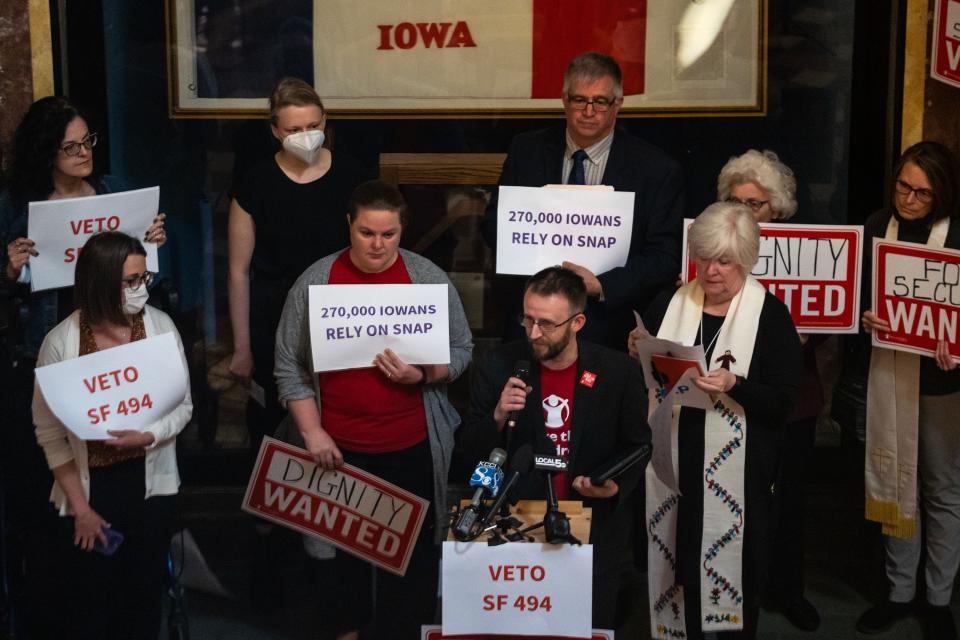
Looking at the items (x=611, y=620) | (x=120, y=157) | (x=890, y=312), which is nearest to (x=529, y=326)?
(x=611, y=620)

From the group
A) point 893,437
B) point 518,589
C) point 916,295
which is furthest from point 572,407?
point 893,437

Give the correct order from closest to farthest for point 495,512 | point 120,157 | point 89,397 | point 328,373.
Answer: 1. point 495,512
2. point 89,397
3. point 328,373
4. point 120,157

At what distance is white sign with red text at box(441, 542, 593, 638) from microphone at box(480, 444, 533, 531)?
0.09m

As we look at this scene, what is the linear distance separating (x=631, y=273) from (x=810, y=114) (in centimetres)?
158

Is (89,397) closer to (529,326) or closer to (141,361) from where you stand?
(141,361)

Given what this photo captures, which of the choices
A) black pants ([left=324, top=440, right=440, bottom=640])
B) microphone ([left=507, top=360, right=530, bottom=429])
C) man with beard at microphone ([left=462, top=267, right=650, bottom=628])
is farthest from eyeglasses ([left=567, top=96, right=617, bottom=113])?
microphone ([left=507, top=360, right=530, bottom=429])

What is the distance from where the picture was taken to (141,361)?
4977 millimetres

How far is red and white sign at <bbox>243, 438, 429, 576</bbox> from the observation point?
→ 5.49 meters

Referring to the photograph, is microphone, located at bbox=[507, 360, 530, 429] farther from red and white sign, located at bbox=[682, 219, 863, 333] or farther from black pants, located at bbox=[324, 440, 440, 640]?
red and white sign, located at bbox=[682, 219, 863, 333]

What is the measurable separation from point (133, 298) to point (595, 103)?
199 centimetres

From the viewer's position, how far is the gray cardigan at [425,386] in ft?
17.5

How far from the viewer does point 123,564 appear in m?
5.11

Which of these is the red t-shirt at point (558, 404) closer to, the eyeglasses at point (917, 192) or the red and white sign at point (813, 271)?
the red and white sign at point (813, 271)

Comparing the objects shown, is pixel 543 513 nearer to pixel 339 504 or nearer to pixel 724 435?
pixel 724 435
